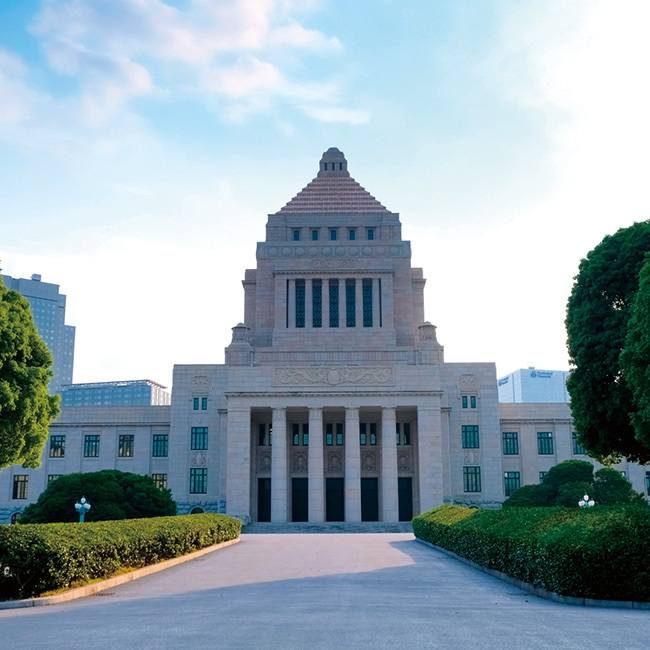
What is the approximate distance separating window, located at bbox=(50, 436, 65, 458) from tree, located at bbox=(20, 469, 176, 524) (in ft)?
87.5

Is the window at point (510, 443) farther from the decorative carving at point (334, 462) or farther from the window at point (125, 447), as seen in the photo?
the window at point (125, 447)

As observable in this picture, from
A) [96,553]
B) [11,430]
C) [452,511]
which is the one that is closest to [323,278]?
[452,511]

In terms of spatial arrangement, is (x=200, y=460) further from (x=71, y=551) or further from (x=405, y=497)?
(x=71, y=551)

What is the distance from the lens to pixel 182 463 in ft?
188

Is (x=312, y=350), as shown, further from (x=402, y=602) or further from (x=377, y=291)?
(x=402, y=602)

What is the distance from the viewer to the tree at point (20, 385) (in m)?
21.4

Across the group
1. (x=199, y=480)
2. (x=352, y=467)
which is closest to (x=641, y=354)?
(x=352, y=467)

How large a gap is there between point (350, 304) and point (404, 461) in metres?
13.9

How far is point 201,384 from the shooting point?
58719mm

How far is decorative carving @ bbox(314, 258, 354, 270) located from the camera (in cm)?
6178

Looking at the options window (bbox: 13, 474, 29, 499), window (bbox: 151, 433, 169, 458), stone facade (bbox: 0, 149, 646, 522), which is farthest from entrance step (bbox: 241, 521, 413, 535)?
window (bbox: 13, 474, 29, 499)

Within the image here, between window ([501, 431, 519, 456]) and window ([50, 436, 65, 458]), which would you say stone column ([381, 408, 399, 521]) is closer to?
window ([501, 431, 519, 456])

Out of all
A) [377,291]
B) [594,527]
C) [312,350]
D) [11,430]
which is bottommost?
[594,527]

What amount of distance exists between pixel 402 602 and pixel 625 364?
10.9m
